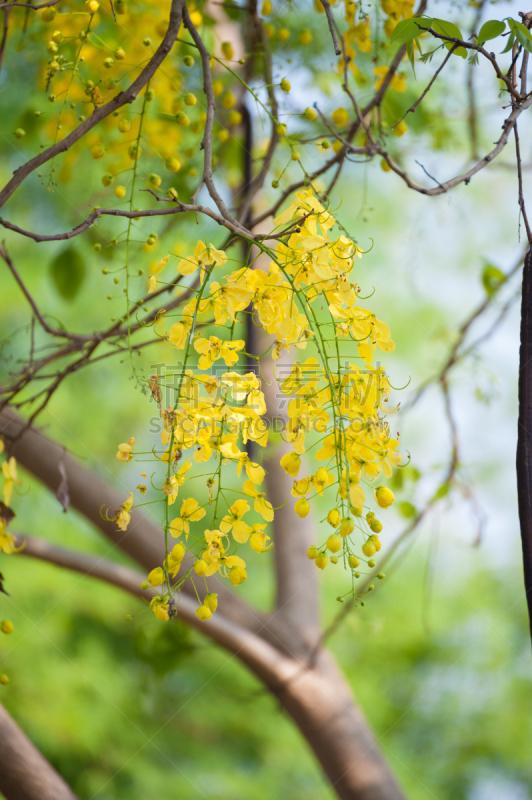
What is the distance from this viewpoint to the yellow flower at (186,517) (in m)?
0.37

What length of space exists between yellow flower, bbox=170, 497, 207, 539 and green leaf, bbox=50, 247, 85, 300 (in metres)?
0.58

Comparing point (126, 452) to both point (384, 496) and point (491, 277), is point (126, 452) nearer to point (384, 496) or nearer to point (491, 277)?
point (384, 496)

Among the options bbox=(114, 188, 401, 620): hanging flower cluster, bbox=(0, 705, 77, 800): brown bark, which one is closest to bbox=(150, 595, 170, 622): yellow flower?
bbox=(114, 188, 401, 620): hanging flower cluster

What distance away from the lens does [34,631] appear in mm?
1776

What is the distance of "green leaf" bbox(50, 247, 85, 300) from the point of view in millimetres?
862

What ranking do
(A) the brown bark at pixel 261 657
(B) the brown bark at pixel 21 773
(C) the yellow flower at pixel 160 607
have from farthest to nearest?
1. (A) the brown bark at pixel 261 657
2. (B) the brown bark at pixel 21 773
3. (C) the yellow flower at pixel 160 607

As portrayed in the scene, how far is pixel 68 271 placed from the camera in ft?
2.84

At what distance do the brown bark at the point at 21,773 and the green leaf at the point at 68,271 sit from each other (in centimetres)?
54

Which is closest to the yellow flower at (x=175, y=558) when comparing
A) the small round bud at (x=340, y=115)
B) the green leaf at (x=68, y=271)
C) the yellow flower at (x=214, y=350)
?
the yellow flower at (x=214, y=350)

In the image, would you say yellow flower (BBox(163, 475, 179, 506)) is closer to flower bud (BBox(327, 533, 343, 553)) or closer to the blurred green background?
flower bud (BBox(327, 533, 343, 553))

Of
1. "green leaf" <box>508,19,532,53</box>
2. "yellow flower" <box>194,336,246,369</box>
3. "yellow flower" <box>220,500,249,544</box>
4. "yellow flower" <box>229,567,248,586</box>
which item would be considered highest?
"green leaf" <box>508,19,532,53</box>

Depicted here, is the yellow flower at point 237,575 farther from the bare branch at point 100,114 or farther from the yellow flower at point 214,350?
the bare branch at point 100,114

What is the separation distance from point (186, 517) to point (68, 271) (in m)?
0.59

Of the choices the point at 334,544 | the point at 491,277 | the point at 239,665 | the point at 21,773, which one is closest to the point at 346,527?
the point at 334,544
